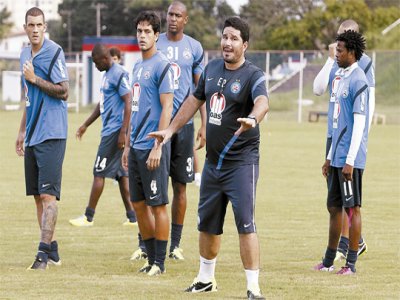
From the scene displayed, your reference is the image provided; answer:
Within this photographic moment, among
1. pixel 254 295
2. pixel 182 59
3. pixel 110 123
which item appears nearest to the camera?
pixel 254 295

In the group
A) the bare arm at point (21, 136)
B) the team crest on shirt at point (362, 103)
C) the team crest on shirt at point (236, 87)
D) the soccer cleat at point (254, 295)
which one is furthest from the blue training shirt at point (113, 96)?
the soccer cleat at point (254, 295)

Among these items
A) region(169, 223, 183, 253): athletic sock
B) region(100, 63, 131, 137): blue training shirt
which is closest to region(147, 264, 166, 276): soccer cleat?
region(169, 223, 183, 253): athletic sock

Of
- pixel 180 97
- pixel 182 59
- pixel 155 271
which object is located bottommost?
pixel 155 271

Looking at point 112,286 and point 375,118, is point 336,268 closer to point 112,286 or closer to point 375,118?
point 112,286

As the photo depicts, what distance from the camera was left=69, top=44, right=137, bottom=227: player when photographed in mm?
13469

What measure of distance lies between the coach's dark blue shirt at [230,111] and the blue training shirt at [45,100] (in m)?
2.11

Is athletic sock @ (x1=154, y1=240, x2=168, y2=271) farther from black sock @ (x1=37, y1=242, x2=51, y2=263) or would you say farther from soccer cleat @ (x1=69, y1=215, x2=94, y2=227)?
soccer cleat @ (x1=69, y1=215, x2=94, y2=227)

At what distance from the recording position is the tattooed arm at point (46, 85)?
33.6 feet

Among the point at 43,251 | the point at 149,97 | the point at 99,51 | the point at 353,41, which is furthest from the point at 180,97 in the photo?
the point at 99,51

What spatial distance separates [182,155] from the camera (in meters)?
11.3

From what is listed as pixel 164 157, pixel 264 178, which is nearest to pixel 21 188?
pixel 264 178

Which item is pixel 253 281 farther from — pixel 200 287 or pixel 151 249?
pixel 151 249

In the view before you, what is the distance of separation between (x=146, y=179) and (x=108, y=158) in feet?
12.9

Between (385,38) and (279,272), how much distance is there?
61.7m
